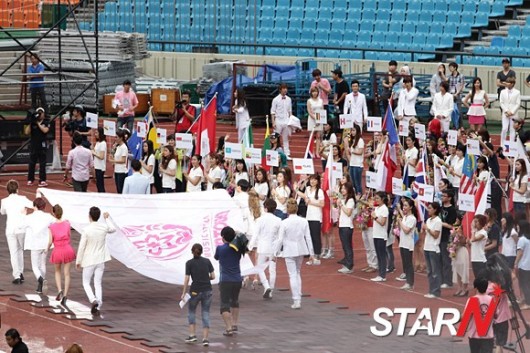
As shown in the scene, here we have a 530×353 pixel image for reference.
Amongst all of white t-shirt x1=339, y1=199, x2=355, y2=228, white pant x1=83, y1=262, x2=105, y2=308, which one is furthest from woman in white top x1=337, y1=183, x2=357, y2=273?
white pant x1=83, y1=262, x2=105, y2=308

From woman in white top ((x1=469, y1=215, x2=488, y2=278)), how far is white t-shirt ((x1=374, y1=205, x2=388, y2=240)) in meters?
1.66

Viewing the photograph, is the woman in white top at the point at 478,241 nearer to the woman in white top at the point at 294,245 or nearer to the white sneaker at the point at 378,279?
the white sneaker at the point at 378,279

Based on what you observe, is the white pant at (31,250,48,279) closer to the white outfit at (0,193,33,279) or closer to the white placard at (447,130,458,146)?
the white outfit at (0,193,33,279)

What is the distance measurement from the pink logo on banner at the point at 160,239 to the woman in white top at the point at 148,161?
509 centimetres

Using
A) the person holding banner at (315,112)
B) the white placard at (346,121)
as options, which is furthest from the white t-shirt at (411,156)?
the person holding banner at (315,112)

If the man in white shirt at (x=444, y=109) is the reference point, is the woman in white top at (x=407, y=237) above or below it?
below

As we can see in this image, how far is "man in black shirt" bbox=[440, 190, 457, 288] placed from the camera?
76.8 feet

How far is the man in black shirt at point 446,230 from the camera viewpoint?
2342 centimetres

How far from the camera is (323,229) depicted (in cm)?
2617

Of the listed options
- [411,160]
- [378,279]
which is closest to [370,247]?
[378,279]

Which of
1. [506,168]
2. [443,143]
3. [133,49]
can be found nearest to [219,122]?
[133,49]

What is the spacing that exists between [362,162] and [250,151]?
293cm

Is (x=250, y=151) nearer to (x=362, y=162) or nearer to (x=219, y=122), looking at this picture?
(x=362, y=162)

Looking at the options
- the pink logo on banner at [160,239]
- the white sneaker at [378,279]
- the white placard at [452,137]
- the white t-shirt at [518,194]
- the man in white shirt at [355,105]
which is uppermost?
the white placard at [452,137]
